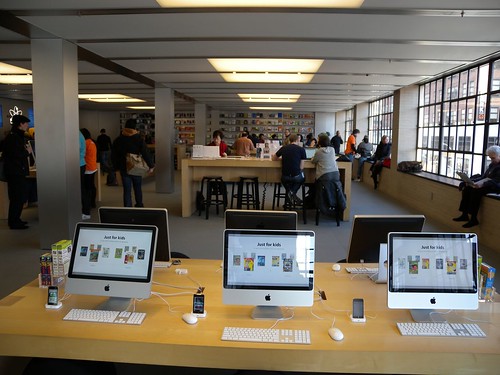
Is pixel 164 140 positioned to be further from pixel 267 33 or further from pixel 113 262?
pixel 113 262

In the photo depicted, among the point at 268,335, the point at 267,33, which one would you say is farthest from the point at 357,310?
the point at 267,33

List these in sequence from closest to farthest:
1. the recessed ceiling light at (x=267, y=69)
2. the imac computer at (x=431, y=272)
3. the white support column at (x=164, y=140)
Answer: the imac computer at (x=431, y=272) < the recessed ceiling light at (x=267, y=69) < the white support column at (x=164, y=140)

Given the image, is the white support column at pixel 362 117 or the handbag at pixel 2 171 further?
the white support column at pixel 362 117

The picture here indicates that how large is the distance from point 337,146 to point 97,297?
14332mm

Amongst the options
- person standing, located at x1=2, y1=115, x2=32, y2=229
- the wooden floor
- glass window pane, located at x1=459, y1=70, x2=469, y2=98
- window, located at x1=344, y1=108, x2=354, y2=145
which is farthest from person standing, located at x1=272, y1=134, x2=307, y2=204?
window, located at x1=344, y1=108, x2=354, y2=145

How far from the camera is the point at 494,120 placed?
702 cm

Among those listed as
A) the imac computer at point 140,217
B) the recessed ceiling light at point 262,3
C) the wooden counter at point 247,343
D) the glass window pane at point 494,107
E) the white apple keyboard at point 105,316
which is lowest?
the wooden counter at point 247,343

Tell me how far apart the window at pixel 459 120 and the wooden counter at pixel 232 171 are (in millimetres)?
2191

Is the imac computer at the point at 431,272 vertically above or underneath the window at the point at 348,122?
underneath

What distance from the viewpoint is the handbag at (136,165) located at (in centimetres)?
713

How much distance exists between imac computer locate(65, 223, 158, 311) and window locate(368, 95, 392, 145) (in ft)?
38.0

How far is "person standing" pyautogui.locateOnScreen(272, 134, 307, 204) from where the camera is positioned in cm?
747

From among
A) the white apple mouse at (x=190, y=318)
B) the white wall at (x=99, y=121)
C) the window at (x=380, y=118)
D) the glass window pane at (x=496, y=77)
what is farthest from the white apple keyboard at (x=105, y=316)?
the white wall at (x=99, y=121)

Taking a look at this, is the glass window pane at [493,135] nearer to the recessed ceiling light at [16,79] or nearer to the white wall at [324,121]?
the recessed ceiling light at [16,79]
